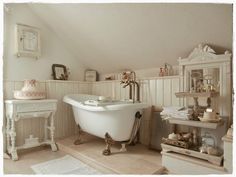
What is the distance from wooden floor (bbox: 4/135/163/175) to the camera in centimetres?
168

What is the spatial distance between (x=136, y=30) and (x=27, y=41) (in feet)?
4.79

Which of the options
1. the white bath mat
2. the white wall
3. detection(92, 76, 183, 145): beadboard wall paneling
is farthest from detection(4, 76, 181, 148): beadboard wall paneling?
the white bath mat

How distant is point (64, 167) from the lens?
1838 mm

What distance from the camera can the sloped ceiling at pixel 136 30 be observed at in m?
1.61

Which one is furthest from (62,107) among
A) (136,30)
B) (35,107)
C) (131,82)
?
(136,30)

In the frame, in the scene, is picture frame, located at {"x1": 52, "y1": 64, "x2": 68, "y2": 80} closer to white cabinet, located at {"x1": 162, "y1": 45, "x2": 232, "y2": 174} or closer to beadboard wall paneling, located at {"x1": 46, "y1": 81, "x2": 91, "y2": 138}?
beadboard wall paneling, located at {"x1": 46, "y1": 81, "x2": 91, "y2": 138}

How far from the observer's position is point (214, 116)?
5.06 feet

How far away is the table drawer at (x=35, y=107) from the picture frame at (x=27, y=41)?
753 mm

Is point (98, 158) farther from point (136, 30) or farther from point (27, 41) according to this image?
point (27, 41)

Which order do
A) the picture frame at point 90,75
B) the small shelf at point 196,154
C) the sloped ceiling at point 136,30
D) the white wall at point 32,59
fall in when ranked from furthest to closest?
1. the picture frame at point 90,75
2. the white wall at point 32,59
3. the sloped ceiling at point 136,30
4. the small shelf at point 196,154

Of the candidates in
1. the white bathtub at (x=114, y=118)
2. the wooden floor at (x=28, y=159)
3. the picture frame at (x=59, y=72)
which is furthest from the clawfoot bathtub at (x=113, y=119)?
the picture frame at (x=59, y=72)

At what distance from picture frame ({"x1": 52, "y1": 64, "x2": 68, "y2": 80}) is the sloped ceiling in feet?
1.06

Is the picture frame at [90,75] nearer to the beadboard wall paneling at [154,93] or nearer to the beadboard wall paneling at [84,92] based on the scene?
the beadboard wall paneling at [84,92]

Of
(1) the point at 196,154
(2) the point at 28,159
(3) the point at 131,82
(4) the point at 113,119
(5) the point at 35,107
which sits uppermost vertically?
(3) the point at 131,82
